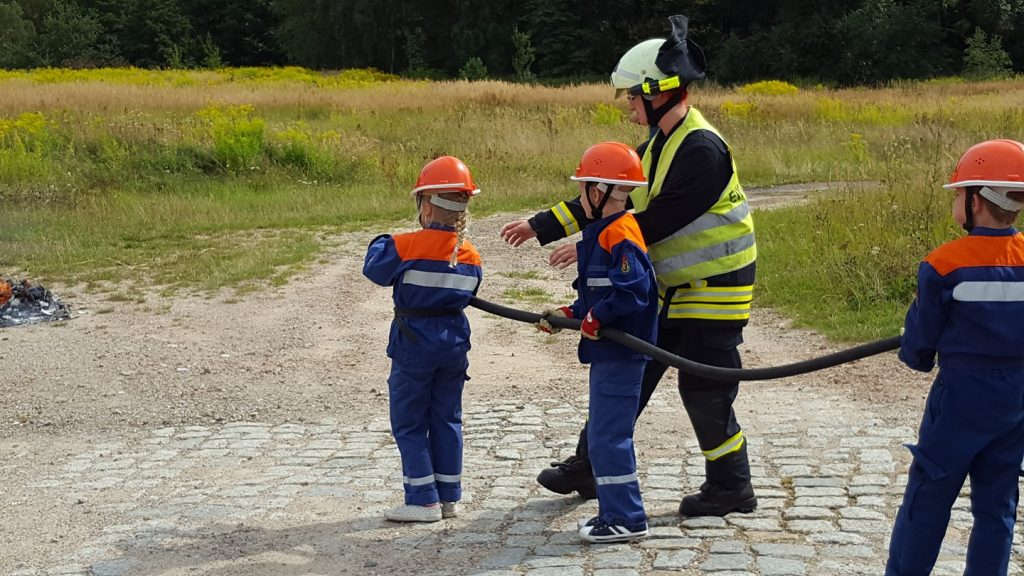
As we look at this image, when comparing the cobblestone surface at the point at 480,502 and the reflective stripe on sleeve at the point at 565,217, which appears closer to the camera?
the cobblestone surface at the point at 480,502

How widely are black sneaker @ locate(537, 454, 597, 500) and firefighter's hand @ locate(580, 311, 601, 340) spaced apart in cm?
97

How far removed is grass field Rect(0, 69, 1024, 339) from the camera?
38.2 ft

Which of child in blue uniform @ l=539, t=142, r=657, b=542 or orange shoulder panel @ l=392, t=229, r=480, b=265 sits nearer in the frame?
child in blue uniform @ l=539, t=142, r=657, b=542

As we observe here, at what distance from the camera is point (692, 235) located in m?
5.34

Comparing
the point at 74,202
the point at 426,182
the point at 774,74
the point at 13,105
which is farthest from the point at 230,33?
the point at 426,182

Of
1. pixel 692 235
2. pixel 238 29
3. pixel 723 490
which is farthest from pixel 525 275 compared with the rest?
pixel 238 29

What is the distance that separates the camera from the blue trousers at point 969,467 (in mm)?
4164

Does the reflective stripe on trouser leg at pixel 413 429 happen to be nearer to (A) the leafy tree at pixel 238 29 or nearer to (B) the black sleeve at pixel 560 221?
(B) the black sleeve at pixel 560 221

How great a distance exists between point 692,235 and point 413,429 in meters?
1.54

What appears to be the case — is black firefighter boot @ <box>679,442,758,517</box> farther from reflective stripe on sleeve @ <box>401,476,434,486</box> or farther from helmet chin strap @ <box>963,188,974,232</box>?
helmet chin strap @ <box>963,188,974,232</box>

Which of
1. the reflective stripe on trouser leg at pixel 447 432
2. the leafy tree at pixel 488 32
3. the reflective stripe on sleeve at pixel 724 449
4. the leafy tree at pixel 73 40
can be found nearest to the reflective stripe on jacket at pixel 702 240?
the reflective stripe on sleeve at pixel 724 449

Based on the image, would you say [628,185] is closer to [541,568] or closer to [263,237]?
[541,568]

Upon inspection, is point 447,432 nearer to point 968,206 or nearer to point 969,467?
point 969,467

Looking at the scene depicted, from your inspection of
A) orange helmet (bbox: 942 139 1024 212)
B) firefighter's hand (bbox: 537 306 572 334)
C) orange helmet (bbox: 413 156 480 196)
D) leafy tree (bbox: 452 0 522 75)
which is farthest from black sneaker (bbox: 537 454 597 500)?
leafy tree (bbox: 452 0 522 75)
